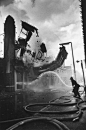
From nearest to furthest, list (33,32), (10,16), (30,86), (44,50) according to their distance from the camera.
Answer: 1. (10,16)
2. (30,86)
3. (33,32)
4. (44,50)

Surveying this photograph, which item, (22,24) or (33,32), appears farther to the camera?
(33,32)

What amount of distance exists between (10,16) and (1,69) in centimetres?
1019

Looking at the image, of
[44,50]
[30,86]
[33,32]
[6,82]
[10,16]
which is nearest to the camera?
[6,82]

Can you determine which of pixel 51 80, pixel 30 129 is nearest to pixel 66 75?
pixel 51 80

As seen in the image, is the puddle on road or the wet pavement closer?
the wet pavement

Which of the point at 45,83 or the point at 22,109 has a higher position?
the point at 22,109

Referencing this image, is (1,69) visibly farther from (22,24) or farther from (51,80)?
(51,80)

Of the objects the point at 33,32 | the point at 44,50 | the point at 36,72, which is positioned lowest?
the point at 36,72

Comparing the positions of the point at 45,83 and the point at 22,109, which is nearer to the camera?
the point at 22,109

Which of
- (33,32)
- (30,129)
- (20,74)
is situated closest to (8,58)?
(20,74)

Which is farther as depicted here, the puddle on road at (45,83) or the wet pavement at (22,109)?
the puddle on road at (45,83)

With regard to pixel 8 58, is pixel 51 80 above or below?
below

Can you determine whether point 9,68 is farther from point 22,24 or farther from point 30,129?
point 30,129

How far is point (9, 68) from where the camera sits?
19.4m
